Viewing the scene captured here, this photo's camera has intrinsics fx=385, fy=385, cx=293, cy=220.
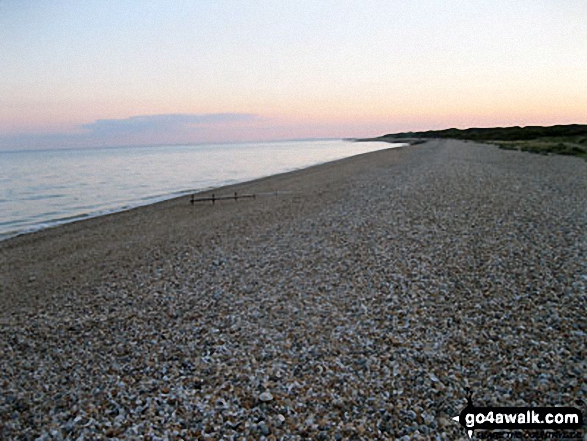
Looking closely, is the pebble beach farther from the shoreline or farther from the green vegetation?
the green vegetation

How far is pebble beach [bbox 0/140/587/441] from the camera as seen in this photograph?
4738 mm

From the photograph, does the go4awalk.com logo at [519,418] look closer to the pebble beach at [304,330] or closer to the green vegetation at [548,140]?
the pebble beach at [304,330]

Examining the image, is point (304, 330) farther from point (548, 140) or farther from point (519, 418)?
→ point (548, 140)

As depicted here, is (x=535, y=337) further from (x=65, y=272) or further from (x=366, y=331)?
(x=65, y=272)

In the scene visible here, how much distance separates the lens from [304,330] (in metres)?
6.67

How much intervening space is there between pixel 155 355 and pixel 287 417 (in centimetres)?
266

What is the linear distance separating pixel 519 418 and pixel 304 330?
3295 millimetres

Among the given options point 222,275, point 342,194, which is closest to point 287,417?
point 222,275

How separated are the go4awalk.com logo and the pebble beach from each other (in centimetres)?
13

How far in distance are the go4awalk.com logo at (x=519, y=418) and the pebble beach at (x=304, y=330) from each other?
0.13 metres

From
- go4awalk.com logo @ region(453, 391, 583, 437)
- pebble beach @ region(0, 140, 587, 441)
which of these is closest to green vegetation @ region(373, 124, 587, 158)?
pebble beach @ region(0, 140, 587, 441)

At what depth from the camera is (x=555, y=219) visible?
1269 centimetres

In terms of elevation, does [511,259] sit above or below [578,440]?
above

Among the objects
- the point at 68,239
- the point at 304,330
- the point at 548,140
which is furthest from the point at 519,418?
the point at 548,140
